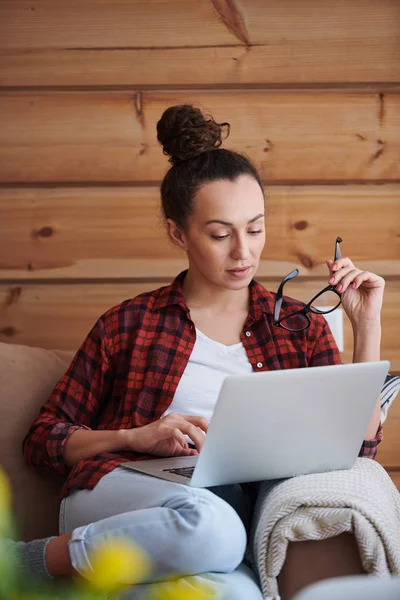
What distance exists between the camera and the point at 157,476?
1.44 m

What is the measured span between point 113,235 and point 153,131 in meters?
0.30

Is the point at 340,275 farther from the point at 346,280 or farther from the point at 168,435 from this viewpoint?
the point at 168,435

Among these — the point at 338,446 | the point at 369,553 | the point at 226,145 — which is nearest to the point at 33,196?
the point at 226,145

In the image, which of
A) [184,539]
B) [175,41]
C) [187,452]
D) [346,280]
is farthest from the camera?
[175,41]

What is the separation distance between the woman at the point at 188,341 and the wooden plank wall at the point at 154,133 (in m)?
0.36

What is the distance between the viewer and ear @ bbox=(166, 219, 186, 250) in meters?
1.88

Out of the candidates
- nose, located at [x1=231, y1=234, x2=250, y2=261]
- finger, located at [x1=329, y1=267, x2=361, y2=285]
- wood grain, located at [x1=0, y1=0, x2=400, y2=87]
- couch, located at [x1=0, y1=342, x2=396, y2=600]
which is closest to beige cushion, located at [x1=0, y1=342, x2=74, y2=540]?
couch, located at [x1=0, y1=342, x2=396, y2=600]

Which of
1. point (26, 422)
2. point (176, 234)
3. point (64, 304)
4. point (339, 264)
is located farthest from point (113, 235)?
point (339, 264)

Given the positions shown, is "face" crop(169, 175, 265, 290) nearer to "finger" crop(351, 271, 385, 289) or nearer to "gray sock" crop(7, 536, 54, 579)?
"finger" crop(351, 271, 385, 289)

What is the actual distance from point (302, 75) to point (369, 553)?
1394 mm

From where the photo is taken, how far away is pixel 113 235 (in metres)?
2.25

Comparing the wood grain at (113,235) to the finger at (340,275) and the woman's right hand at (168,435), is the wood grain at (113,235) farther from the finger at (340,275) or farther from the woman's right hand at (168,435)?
the woman's right hand at (168,435)

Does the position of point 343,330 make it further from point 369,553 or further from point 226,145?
point 369,553

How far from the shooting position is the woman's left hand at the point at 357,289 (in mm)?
1706
